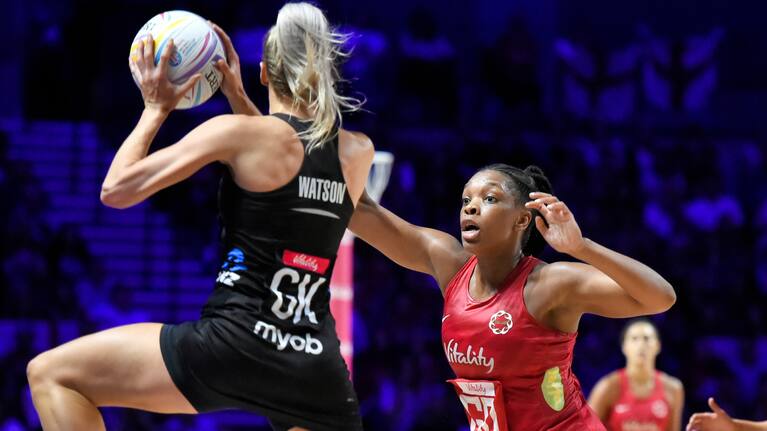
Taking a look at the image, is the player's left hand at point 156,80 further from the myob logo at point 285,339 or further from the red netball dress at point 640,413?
the red netball dress at point 640,413

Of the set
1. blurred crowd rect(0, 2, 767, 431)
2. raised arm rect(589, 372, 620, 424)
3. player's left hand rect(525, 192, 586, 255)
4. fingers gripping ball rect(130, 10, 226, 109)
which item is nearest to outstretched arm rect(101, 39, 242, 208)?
fingers gripping ball rect(130, 10, 226, 109)

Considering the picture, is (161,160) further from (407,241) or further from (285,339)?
(407,241)

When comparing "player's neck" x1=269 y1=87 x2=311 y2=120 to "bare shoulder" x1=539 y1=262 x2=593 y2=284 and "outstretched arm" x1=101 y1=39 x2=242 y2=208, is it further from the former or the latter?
"bare shoulder" x1=539 y1=262 x2=593 y2=284

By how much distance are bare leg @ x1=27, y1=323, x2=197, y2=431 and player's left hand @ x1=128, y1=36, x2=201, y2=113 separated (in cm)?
73

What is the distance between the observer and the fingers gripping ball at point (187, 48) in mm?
3123

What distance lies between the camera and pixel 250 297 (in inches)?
117

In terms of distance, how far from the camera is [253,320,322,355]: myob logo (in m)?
2.93

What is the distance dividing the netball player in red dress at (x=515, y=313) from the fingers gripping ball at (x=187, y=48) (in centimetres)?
107

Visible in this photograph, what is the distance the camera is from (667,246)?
10.7 metres

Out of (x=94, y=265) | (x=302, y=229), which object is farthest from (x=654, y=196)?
(x=302, y=229)

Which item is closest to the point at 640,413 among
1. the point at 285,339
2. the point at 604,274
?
the point at 604,274

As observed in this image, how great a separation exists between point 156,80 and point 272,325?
2.74 feet

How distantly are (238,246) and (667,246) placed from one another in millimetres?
8443

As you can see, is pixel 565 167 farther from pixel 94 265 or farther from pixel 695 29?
pixel 94 265
